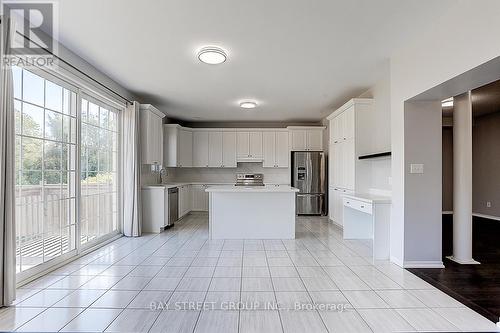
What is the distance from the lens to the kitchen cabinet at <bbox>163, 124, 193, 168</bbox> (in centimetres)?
723

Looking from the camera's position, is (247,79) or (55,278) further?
(247,79)

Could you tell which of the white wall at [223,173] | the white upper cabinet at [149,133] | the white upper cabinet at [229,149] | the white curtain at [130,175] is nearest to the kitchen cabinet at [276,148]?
the white wall at [223,173]

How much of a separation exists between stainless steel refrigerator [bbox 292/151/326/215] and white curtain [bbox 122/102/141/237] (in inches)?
161

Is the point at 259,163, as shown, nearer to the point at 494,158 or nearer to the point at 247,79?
the point at 247,79

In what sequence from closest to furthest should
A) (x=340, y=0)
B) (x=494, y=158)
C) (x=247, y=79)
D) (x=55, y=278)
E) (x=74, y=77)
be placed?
(x=340, y=0)
(x=55, y=278)
(x=74, y=77)
(x=247, y=79)
(x=494, y=158)

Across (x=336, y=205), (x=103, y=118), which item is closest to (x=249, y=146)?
(x=336, y=205)

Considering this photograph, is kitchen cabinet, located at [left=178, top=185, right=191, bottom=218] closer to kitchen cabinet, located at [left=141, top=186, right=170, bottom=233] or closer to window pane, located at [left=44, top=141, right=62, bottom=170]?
kitchen cabinet, located at [left=141, top=186, right=170, bottom=233]

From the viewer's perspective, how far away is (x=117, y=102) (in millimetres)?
4727

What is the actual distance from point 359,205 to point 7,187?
13.8ft

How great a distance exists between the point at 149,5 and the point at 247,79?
2.20m

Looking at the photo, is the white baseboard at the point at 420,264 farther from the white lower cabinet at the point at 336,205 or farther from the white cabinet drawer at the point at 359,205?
the white lower cabinet at the point at 336,205

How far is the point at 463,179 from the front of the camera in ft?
11.9

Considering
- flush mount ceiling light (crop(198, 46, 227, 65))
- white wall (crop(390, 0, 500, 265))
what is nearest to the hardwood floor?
white wall (crop(390, 0, 500, 265))

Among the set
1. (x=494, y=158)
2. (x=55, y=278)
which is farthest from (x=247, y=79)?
(x=494, y=158)
